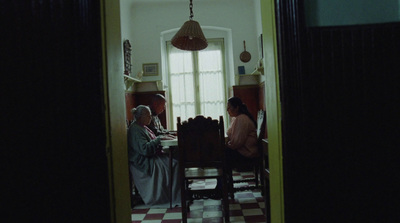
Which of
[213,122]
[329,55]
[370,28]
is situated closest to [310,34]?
[329,55]

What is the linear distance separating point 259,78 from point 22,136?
558 centimetres

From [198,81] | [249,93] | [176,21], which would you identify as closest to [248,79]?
[249,93]

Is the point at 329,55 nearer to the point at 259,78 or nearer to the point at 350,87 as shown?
the point at 350,87

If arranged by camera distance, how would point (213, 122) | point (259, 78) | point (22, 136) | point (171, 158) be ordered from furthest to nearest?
point (259, 78), point (171, 158), point (213, 122), point (22, 136)

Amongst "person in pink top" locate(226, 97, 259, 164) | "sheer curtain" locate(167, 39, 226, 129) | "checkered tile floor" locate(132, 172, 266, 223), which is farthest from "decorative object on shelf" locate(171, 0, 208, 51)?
"sheer curtain" locate(167, 39, 226, 129)

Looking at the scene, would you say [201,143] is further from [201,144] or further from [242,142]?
[242,142]

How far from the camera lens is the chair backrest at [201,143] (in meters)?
3.34

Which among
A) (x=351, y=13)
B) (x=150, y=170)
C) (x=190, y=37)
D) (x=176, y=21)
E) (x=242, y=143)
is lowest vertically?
(x=150, y=170)

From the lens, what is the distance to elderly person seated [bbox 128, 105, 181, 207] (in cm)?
394

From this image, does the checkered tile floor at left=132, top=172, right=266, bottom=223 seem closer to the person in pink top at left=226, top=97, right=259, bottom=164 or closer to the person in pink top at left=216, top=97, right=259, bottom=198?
the person in pink top at left=216, top=97, right=259, bottom=198

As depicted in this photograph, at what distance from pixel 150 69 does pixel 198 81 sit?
1100mm

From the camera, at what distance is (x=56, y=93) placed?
1.62 meters

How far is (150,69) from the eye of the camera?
6953mm

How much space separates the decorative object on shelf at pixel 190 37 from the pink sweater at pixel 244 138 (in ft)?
3.72
